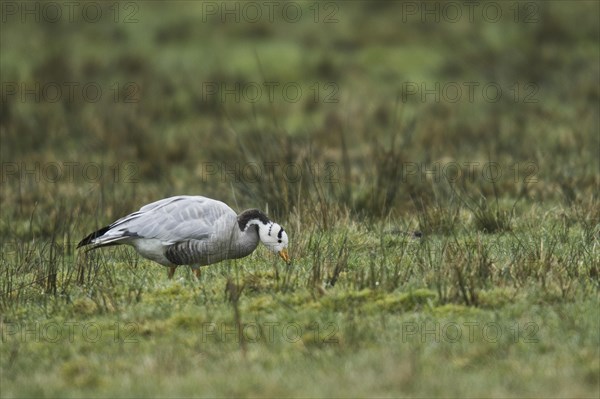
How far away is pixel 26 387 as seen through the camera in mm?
5949

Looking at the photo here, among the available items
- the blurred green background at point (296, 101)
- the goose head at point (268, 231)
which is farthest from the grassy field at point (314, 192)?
the goose head at point (268, 231)

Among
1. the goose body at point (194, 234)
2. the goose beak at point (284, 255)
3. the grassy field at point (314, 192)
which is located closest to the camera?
the grassy field at point (314, 192)

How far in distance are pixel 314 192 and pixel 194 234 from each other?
3.29m

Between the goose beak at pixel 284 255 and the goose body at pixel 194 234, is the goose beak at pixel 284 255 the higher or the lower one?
the lower one

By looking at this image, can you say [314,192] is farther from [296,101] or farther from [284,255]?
[296,101]

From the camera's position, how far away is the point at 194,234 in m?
7.54

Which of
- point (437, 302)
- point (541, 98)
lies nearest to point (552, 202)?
point (437, 302)

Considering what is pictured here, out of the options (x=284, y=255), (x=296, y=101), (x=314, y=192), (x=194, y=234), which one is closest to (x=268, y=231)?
(x=284, y=255)

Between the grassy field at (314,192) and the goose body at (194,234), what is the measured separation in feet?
0.63

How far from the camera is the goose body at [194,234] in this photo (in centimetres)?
755

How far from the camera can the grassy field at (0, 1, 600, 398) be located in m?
6.23

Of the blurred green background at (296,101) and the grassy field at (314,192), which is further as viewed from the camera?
the blurred green background at (296,101)

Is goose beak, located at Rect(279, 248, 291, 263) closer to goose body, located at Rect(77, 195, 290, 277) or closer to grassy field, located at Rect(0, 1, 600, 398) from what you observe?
goose body, located at Rect(77, 195, 290, 277)

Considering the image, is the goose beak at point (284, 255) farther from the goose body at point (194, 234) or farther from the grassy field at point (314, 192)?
the grassy field at point (314, 192)
